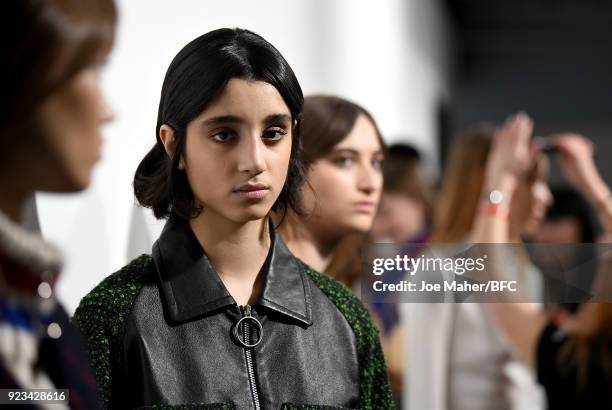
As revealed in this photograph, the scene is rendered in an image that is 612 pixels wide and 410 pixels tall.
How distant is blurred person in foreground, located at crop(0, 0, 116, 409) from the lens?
1.97ft

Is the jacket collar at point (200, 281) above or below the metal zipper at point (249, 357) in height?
above

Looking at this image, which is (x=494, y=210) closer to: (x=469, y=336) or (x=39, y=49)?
(x=469, y=336)

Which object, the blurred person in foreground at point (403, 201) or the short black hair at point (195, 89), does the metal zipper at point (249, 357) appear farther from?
the blurred person in foreground at point (403, 201)

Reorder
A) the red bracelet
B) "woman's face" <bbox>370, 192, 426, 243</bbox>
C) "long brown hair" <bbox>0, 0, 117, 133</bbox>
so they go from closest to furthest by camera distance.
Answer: "long brown hair" <bbox>0, 0, 117, 133</bbox> → the red bracelet → "woman's face" <bbox>370, 192, 426, 243</bbox>

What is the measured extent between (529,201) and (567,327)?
0.94ft

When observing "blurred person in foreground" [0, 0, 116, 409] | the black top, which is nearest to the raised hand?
the black top

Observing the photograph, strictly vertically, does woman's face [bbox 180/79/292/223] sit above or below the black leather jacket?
above

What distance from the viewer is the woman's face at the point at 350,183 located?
42.4 inches

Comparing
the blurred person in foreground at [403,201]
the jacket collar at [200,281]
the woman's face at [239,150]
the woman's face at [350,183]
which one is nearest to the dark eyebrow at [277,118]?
the woman's face at [239,150]

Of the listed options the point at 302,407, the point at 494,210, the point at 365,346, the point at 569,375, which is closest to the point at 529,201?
the point at 494,210

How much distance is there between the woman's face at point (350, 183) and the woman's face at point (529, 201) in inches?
27.3

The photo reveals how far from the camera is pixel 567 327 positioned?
5.11 ft

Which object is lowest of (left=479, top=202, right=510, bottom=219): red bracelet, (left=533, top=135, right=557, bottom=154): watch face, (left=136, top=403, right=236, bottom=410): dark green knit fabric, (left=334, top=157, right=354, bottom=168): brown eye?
(left=136, top=403, right=236, bottom=410): dark green knit fabric

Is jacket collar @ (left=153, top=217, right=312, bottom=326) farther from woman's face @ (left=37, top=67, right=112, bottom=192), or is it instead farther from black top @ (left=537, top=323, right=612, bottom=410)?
black top @ (left=537, top=323, right=612, bottom=410)
